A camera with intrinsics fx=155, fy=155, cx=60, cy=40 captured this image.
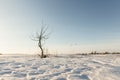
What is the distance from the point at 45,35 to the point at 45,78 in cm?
1463

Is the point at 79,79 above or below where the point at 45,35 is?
below

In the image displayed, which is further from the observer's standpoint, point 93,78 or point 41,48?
point 41,48

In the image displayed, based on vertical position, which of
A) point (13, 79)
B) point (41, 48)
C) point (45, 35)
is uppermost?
point (45, 35)

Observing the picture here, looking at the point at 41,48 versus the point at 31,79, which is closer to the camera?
the point at 31,79

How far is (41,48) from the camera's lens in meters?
18.0

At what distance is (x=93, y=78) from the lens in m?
3.92

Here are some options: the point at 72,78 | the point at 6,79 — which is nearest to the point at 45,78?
the point at 72,78

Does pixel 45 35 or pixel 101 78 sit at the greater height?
pixel 45 35

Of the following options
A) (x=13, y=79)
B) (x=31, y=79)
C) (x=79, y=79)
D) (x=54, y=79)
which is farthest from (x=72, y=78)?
(x=13, y=79)

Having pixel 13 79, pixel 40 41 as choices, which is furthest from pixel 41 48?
pixel 13 79

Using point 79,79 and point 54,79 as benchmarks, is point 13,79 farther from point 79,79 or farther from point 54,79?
point 79,79

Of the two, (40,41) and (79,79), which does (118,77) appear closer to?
(79,79)

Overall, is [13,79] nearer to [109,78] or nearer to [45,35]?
[109,78]

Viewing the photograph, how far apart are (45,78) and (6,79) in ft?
3.34
